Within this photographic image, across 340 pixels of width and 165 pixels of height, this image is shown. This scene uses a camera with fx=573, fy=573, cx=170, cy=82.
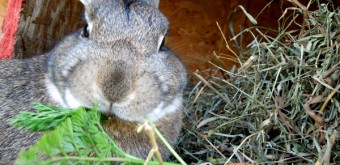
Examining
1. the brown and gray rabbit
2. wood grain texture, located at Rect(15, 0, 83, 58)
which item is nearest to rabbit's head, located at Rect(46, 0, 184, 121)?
the brown and gray rabbit

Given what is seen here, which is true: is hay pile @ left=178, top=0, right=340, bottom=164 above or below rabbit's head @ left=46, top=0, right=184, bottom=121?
below

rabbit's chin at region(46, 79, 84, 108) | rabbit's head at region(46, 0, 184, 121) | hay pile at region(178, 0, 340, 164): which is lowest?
hay pile at region(178, 0, 340, 164)

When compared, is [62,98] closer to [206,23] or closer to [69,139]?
[69,139]

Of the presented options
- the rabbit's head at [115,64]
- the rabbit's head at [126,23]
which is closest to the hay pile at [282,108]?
the rabbit's head at [115,64]

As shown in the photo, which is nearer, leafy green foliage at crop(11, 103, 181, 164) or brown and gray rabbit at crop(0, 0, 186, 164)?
leafy green foliage at crop(11, 103, 181, 164)

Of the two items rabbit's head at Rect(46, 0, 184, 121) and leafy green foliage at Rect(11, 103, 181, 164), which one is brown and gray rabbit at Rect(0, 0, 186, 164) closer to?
rabbit's head at Rect(46, 0, 184, 121)

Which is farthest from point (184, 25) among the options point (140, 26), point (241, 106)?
point (140, 26)

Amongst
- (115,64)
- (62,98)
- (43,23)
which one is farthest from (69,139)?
(43,23)

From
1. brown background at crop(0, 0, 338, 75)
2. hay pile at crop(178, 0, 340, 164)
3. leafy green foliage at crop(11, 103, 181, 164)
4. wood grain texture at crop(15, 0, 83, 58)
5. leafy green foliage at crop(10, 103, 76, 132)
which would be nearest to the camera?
leafy green foliage at crop(11, 103, 181, 164)

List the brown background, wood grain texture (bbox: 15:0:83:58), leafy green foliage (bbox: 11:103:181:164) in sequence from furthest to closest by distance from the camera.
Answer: the brown background, wood grain texture (bbox: 15:0:83:58), leafy green foliage (bbox: 11:103:181:164)
